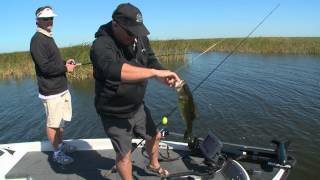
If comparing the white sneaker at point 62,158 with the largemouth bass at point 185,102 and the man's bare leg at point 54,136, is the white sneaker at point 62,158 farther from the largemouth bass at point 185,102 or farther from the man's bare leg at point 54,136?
the largemouth bass at point 185,102

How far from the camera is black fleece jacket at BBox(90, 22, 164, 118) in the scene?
3898 mm

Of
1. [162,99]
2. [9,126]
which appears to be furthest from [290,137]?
[9,126]

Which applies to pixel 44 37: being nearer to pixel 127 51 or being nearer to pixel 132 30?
pixel 127 51

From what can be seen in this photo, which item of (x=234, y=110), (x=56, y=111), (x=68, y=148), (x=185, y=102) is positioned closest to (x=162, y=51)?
(x=234, y=110)

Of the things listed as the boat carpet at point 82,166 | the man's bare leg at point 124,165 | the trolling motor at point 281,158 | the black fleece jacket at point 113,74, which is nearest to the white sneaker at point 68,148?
the boat carpet at point 82,166

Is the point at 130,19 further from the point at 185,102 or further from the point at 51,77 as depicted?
the point at 51,77

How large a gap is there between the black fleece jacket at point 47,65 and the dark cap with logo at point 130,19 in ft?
6.05

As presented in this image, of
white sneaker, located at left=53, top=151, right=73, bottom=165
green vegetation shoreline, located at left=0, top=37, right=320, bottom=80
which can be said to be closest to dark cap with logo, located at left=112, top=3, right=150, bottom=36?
white sneaker, located at left=53, top=151, right=73, bottom=165

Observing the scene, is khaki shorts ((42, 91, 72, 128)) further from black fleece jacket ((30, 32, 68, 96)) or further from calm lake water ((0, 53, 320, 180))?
calm lake water ((0, 53, 320, 180))

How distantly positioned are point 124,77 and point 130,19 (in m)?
0.61

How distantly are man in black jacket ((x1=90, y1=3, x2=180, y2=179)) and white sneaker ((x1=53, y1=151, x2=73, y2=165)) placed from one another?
57.7 inches

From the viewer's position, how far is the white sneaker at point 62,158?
229 inches

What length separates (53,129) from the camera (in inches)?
224

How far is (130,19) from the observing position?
383 centimetres
